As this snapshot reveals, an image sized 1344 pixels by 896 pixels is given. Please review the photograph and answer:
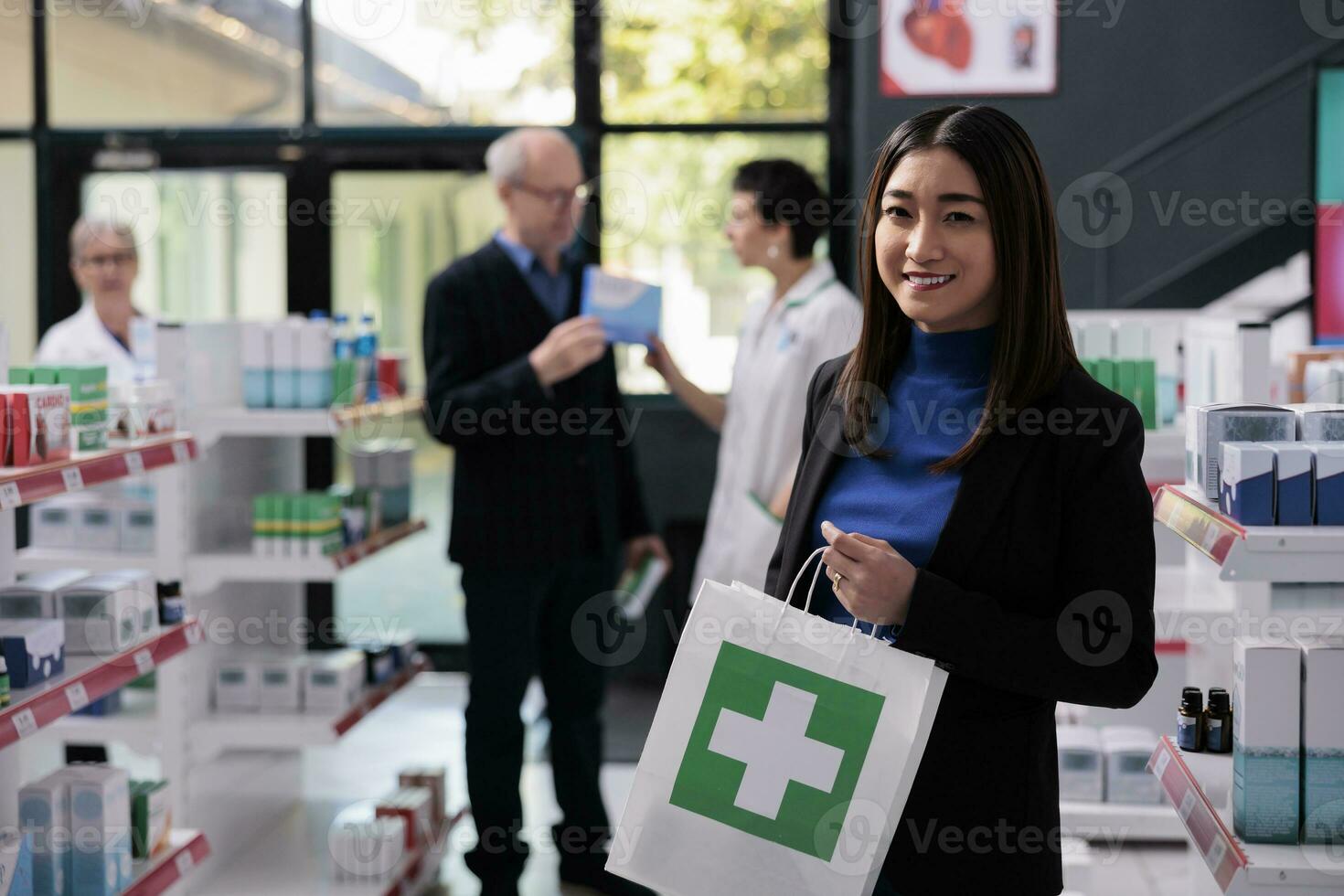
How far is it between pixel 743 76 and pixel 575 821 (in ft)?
12.1

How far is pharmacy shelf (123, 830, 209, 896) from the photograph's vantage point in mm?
2861

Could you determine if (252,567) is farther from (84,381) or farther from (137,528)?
(84,381)

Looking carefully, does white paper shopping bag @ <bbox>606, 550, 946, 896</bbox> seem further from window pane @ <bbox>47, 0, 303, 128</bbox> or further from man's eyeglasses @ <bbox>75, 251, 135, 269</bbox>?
window pane @ <bbox>47, 0, 303, 128</bbox>

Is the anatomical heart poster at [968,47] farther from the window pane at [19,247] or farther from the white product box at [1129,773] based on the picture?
the window pane at [19,247]

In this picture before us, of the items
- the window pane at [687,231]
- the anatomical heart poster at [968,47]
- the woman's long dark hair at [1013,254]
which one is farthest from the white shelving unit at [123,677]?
the anatomical heart poster at [968,47]

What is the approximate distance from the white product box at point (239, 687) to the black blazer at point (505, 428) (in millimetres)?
800

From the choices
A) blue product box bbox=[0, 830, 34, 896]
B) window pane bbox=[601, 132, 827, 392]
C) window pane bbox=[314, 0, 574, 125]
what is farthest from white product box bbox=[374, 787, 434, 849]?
window pane bbox=[314, 0, 574, 125]

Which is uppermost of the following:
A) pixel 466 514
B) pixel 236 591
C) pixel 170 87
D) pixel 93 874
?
pixel 170 87

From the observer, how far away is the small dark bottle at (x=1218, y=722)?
230 cm

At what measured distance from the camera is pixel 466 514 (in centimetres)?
360

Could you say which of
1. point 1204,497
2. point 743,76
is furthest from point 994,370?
point 743,76

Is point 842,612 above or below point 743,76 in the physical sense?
below

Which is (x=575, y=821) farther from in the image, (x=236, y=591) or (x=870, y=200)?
(x=870, y=200)

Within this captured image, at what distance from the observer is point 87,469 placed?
266 cm
